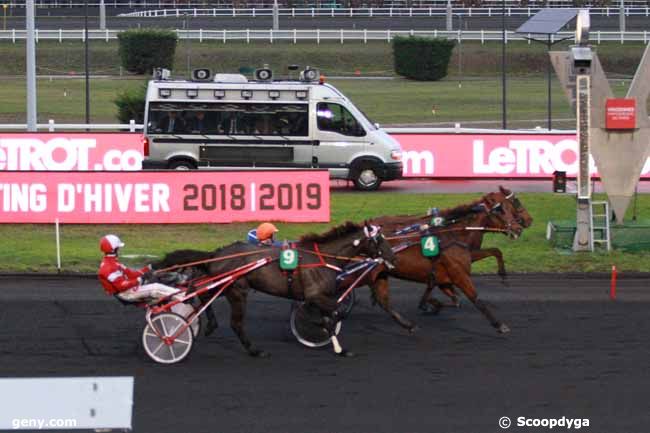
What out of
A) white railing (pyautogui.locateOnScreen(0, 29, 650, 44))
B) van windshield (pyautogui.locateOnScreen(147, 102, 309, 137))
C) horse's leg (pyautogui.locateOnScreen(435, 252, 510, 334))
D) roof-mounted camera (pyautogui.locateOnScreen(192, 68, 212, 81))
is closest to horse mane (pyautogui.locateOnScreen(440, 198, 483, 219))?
horse's leg (pyautogui.locateOnScreen(435, 252, 510, 334))

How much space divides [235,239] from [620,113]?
6.77 metres

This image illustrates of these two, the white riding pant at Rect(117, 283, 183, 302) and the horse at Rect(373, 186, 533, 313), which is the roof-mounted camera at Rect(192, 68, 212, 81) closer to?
the horse at Rect(373, 186, 533, 313)

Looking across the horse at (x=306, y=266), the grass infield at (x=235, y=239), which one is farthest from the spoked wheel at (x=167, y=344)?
the grass infield at (x=235, y=239)

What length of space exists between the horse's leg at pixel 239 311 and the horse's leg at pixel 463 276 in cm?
239

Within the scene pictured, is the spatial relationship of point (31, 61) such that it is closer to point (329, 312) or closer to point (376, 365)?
point (329, 312)

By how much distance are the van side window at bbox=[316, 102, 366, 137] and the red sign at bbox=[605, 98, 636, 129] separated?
26.0 ft

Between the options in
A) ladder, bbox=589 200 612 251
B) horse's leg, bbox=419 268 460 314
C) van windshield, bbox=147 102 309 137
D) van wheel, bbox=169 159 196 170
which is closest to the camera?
horse's leg, bbox=419 268 460 314

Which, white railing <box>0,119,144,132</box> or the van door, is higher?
white railing <box>0,119,144,132</box>

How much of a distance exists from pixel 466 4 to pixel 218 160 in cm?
5523

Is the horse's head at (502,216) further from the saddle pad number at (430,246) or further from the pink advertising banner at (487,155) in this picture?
the pink advertising banner at (487,155)

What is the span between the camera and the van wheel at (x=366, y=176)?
87.3ft

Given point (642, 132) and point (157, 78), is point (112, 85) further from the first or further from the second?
point (642, 132)

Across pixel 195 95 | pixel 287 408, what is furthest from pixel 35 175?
pixel 287 408

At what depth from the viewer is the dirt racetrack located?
10570 mm
